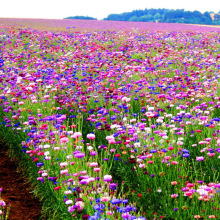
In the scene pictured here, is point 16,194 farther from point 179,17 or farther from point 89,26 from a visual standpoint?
point 179,17

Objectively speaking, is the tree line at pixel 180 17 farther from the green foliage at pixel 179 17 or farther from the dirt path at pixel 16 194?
the dirt path at pixel 16 194

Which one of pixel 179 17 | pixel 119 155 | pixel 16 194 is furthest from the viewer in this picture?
pixel 179 17

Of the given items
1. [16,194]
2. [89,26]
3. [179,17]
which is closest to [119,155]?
[16,194]

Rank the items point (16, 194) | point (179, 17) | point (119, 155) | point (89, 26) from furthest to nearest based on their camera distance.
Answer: point (179, 17), point (89, 26), point (16, 194), point (119, 155)

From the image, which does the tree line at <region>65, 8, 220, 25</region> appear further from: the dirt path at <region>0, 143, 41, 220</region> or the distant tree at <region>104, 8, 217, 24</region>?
the dirt path at <region>0, 143, 41, 220</region>

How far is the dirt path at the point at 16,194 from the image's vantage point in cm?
405

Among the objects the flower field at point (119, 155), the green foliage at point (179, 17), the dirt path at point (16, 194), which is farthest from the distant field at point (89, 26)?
the green foliage at point (179, 17)

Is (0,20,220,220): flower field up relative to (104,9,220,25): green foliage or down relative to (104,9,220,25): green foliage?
down

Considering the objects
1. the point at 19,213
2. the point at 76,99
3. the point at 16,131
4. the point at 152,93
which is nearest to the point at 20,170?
the point at 16,131

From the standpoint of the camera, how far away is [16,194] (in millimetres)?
4520

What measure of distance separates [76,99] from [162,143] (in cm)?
303

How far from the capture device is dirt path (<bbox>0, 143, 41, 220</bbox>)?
405 cm

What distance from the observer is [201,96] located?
20.5 feet

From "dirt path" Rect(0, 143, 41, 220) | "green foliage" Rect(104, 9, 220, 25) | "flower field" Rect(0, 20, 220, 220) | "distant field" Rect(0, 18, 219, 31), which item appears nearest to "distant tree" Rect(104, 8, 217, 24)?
"green foliage" Rect(104, 9, 220, 25)
